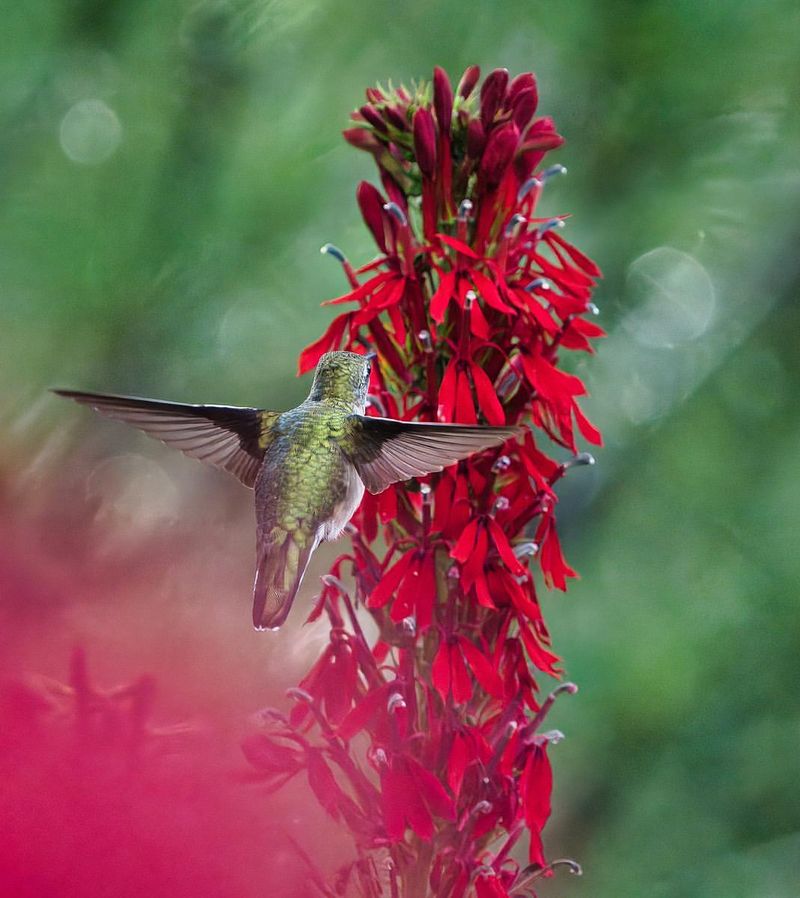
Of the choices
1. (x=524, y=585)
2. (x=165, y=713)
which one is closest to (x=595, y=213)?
(x=524, y=585)

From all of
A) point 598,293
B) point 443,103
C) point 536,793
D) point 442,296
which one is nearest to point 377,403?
point 442,296

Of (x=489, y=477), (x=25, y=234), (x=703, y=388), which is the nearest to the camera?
(x=489, y=477)

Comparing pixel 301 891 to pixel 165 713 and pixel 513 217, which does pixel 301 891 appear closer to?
pixel 165 713

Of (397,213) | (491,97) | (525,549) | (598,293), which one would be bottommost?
(525,549)

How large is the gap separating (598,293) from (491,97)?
103 centimetres

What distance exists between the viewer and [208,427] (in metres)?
1.04

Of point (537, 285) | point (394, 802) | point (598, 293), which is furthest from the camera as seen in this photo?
point (598, 293)

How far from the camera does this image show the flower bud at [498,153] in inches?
37.0

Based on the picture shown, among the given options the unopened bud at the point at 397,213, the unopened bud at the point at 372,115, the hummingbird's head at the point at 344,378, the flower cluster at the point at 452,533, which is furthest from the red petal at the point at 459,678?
the unopened bud at the point at 372,115

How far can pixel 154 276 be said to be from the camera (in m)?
1.68

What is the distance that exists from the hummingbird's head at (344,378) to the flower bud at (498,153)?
20 cm

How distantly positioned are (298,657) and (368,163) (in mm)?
1301

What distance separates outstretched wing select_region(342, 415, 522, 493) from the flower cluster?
0.04m

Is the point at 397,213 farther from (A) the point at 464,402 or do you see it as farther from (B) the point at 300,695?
(B) the point at 300,695
